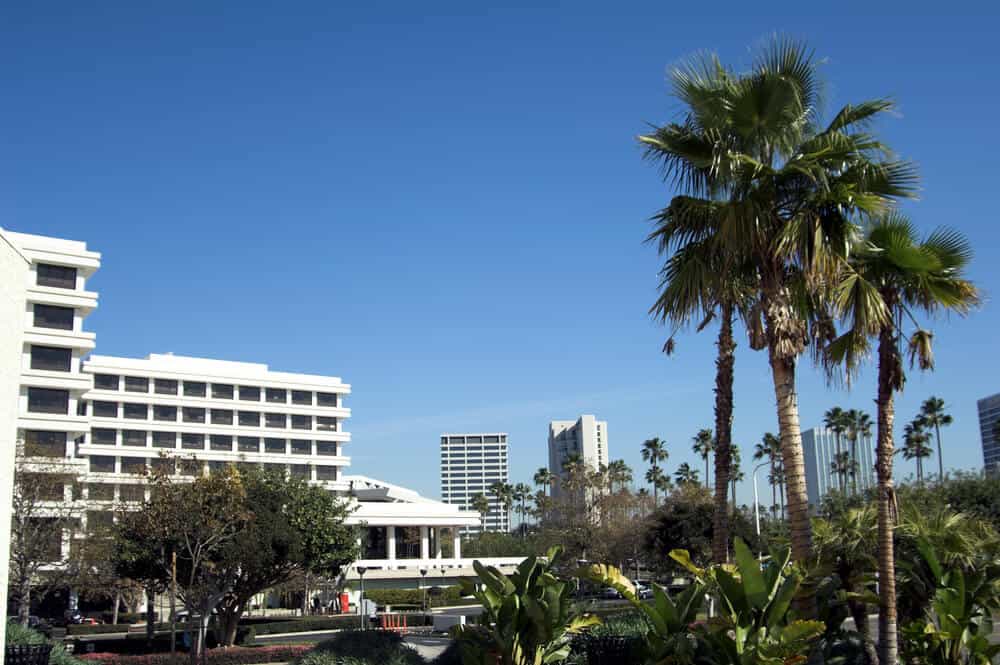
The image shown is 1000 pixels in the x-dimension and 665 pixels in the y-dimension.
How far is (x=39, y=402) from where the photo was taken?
213ft

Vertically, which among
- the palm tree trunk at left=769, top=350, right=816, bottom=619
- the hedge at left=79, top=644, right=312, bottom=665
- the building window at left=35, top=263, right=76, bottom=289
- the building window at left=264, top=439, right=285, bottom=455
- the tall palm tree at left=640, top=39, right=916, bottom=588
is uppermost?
the building window at left=35, top=263, right=76, bottom=289

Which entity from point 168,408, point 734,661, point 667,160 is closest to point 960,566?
point 734,661

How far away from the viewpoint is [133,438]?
86.8 metres

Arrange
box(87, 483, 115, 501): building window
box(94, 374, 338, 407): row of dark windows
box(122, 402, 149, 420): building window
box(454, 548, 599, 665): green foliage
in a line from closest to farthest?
box(454, 548, 599, 665): green foliage, box(87, 483, 115, 501): building window, box(94, 374, 338, 407): row of dark windows, box(122, 402, 149, 420): building window

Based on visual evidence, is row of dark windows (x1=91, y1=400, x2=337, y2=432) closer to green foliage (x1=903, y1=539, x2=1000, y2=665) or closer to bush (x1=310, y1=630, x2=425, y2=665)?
bush (x1=310, y1=630, x2=425, y2=665)

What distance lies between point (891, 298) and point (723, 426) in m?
4.17

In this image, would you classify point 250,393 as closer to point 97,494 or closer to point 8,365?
point 97,494

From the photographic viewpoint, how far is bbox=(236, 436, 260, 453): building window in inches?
3672

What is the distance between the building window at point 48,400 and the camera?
64.9 m

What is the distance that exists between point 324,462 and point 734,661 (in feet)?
289

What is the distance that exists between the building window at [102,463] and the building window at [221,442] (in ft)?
31.4

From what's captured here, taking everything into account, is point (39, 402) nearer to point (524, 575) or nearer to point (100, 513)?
point (100, 513)

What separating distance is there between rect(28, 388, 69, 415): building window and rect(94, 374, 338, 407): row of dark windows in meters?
21.3

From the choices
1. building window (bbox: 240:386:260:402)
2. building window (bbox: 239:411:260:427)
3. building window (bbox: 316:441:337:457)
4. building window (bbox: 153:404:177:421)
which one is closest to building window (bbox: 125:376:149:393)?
building window (bbox: 153:404:177:421)
